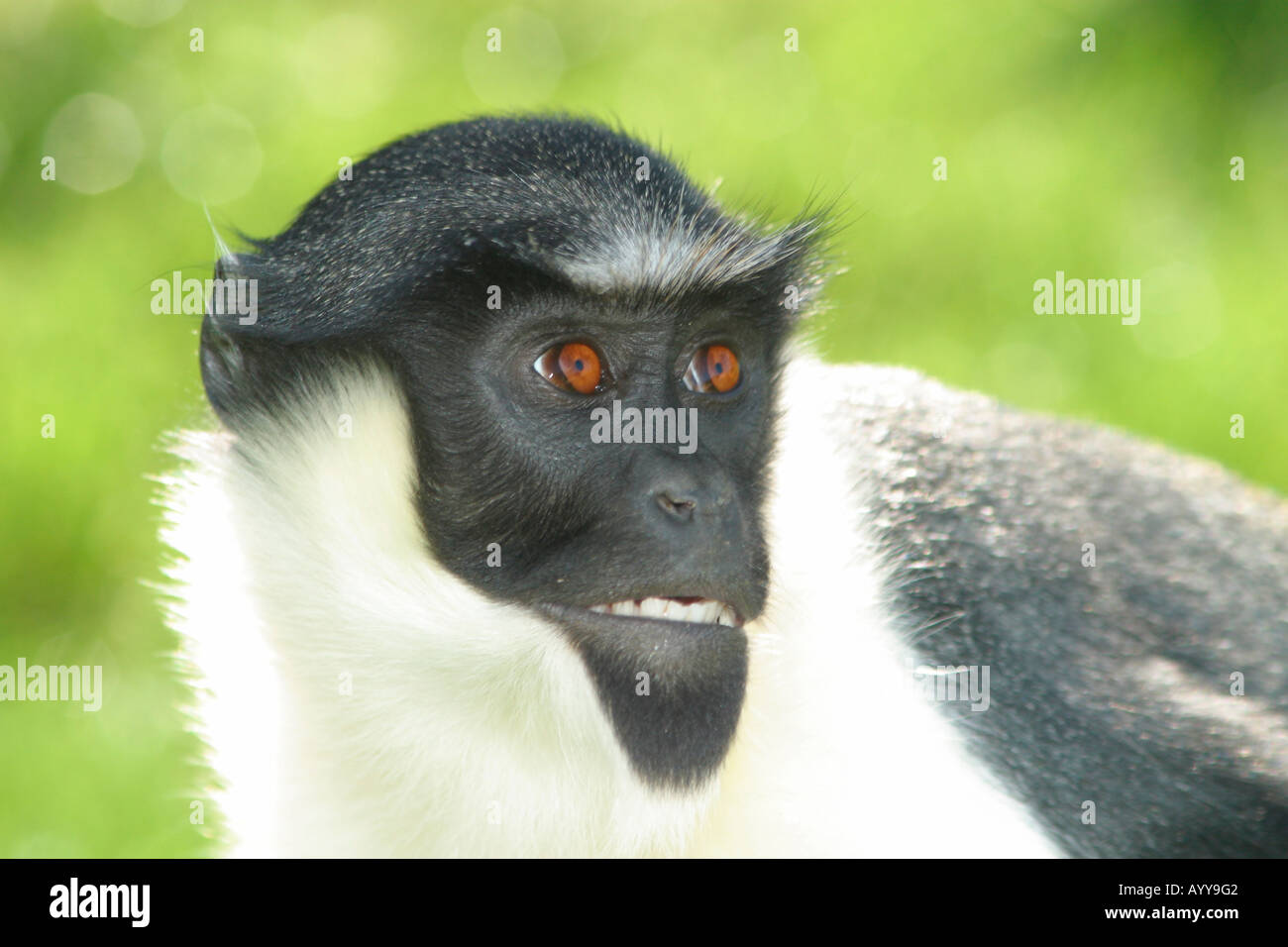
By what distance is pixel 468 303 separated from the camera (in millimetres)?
4352

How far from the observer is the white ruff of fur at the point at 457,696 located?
4.27 metres

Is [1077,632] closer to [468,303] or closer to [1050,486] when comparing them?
[1050,486]

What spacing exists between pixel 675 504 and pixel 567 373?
1.61 feet

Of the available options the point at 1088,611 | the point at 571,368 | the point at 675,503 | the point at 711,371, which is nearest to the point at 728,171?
the point at 1088,611

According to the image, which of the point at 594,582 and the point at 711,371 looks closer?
the point at 594,582

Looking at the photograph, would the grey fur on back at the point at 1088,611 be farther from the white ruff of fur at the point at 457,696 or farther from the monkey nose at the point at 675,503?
the monkey nose at the point at 675,503

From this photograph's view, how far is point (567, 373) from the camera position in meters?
4.33

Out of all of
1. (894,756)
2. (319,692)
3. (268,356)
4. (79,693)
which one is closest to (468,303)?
(268,356)

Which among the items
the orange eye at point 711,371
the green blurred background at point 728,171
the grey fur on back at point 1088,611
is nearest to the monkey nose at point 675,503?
the orange eye at point 711,371

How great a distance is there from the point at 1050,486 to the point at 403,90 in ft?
21.6

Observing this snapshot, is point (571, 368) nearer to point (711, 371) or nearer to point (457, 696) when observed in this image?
point (711, 371)

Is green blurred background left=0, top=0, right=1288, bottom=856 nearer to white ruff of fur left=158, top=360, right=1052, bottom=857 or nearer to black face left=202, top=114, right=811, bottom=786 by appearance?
white ruff of fur left=158, top=360, right=1052, bottom=857

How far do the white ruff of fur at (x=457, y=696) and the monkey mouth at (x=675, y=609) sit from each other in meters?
0.17

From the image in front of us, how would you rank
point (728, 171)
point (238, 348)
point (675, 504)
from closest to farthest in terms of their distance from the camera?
point (675, 504)
point (238, 348)
point (728, 171)
